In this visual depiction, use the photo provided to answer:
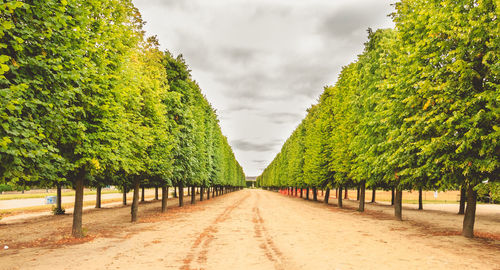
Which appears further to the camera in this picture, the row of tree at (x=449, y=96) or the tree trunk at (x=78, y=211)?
the tree trunk at (x=78, y=211)

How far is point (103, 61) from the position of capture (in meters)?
13.0

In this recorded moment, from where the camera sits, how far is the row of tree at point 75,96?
7.34 metres

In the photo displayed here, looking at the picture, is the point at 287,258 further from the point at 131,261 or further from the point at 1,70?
the point at 1,70

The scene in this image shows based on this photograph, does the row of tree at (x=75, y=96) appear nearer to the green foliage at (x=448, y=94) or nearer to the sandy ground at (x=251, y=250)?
the sandy ground at (x=251, y=250)

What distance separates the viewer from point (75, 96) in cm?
1118

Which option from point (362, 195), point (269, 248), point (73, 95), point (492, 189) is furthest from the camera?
point (362, 195)

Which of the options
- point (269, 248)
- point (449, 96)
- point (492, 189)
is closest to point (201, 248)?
point (269, 248)

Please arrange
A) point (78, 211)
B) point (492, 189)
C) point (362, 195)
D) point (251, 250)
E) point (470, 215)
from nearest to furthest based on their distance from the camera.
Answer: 1. point (251, 250)
2. point (492, 189)
3. point (78, 211)
4. point (470, 215)
5. point (362, 195)

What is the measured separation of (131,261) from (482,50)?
15980mm

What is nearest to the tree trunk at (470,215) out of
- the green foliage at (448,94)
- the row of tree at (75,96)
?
the green foliage at (448,94)

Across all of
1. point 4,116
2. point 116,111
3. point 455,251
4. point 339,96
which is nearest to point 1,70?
point 4,116

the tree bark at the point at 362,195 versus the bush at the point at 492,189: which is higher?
the bush at the point at 492,189

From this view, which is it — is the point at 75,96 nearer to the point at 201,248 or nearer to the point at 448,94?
the point at 201,248

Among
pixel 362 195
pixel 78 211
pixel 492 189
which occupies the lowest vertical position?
pixel 362 195
